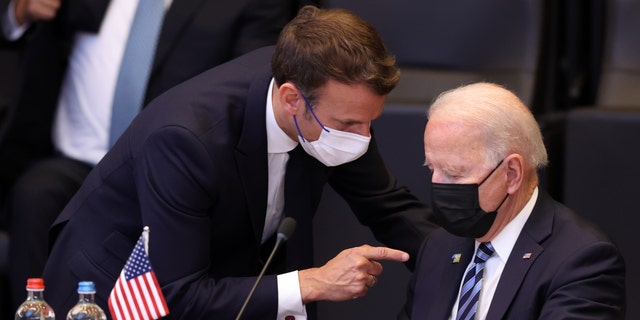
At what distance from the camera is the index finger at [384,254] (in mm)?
2941

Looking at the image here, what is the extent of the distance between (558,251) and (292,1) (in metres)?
2.05

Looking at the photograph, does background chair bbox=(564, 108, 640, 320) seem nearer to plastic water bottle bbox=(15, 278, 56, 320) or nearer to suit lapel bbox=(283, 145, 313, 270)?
suit lapel bbox=(283, 145, 313, 270)

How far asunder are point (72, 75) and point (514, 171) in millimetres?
2283

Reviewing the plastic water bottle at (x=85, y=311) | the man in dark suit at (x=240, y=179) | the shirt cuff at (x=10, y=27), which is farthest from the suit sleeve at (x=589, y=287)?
the shirt cuff at (x=10, y=27)

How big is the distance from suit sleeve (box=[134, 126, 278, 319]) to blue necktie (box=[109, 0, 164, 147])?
133cm

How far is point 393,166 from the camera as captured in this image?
13.5 ft

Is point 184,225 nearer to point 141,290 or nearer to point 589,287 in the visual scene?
point 141,290

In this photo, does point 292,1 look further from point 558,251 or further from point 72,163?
point 558,251

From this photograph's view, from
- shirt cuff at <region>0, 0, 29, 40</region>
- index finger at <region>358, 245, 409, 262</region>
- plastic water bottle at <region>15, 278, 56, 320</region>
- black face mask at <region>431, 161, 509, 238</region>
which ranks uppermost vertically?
shirt cuff at <region>0, 0, 29, 40</region>

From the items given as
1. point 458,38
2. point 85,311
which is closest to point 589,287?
point 85,311

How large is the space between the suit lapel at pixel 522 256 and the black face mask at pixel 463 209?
8 centimetres

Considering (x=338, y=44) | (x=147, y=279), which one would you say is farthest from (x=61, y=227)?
(x=338, y=44)

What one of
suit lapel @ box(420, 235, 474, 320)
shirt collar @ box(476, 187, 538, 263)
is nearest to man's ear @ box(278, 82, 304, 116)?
suit lapel @ box(420, 235, 474, 320)

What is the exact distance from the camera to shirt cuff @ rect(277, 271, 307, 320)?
3.09 metres
